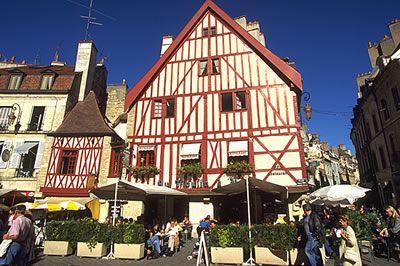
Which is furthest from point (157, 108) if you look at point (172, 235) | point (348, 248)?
point (348, 248)

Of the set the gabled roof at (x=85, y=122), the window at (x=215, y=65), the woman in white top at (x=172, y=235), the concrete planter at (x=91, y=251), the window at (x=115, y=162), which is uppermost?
the window at (x=215, y=65)

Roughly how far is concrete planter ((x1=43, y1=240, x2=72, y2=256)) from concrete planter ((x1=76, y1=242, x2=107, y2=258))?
0.38 metres

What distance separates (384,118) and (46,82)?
20740mm

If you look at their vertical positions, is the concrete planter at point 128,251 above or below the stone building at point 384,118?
below

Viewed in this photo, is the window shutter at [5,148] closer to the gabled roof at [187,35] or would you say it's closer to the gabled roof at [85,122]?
the gabled roof at [85,122]

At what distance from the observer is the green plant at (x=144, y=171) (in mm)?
11828

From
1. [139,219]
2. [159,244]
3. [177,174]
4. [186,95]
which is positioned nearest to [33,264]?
[159,244]

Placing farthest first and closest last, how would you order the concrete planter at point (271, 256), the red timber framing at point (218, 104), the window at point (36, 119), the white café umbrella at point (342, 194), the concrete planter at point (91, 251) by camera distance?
the window at point (36, 119)
the red timber framing at point (218, 104)
the white café umbrella at point (342, 194)
the concrete planter at point (91, 251)
the concrete planter at point (271, 256)

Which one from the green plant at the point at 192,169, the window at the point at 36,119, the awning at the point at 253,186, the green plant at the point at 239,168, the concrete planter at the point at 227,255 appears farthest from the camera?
the window at the point at 36,119

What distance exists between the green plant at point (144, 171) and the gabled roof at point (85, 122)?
8.68ft

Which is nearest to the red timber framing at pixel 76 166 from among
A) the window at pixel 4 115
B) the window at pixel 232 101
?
the window at pixel 4 115

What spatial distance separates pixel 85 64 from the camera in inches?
649

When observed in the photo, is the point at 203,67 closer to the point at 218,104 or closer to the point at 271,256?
the point at 218,104

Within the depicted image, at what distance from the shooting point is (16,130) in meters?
14.0
